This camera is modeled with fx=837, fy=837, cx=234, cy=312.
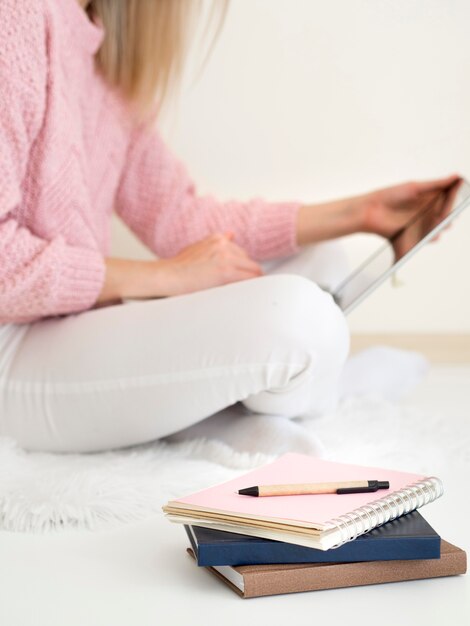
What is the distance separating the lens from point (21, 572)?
2.42ft

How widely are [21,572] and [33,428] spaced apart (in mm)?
367

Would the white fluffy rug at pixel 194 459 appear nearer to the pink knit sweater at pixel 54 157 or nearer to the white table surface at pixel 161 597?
the white table surface at pixel 161 597

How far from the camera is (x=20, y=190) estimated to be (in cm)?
107

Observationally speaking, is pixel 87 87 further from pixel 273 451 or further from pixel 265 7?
pixel 265 7

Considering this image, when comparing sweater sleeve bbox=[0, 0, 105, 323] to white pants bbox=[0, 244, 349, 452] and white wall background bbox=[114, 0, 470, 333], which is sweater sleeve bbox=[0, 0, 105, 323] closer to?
white pants bbox=[0, 244, 349, 452]

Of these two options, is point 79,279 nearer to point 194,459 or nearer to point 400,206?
point 194,459

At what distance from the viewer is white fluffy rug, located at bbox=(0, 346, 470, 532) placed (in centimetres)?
88

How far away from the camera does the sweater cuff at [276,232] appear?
1439 millimetres

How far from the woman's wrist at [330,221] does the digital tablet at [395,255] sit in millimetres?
73

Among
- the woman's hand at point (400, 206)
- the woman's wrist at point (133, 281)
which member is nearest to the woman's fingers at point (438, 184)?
the woman's hand at point (400, 206)

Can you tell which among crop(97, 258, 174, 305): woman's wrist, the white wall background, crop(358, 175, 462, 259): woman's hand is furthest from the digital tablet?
the white wall background

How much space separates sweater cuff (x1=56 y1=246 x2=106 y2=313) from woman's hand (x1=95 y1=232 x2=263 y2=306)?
0.02 metres

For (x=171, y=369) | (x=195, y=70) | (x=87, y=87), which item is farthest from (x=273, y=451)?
(x=195, y=70)

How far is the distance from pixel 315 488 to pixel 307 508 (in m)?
0.04
